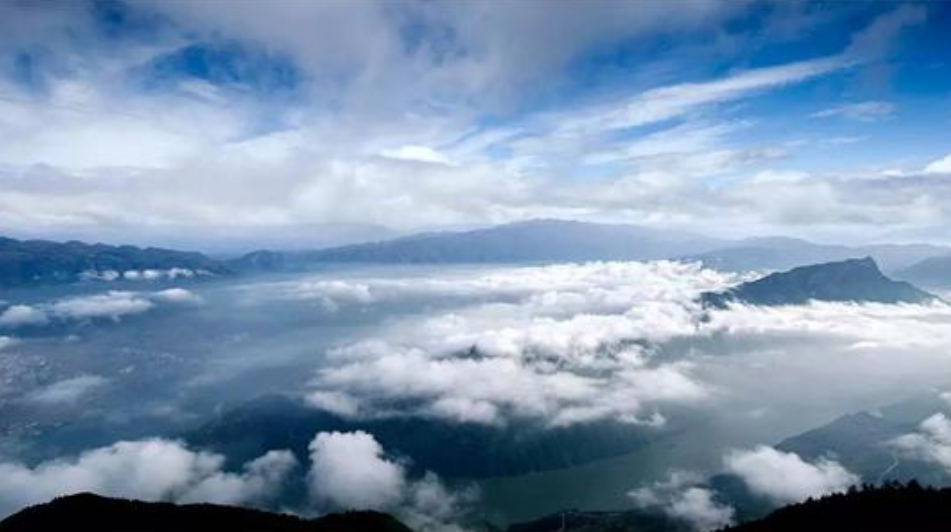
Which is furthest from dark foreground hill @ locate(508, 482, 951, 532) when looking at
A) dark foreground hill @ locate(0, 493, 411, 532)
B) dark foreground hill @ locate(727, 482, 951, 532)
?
dark foreground hill @ locate(0, 493, 411, 532)

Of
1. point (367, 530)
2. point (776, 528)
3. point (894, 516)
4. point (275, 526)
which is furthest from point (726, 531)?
point (275, 526)

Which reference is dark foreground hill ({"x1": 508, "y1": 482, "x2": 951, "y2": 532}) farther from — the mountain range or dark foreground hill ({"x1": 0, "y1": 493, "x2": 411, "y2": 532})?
dark foreground hill ({"x1": 0, "y1": 493, "x2": 411, "y2": 532})

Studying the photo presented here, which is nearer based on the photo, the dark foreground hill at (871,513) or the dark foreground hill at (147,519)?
the dark foreground hill at (871,513)

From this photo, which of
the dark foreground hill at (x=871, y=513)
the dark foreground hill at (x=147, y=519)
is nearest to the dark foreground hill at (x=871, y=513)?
the dark foreground hill at (x=871, y=513)

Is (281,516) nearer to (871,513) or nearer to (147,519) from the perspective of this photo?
(147,519)

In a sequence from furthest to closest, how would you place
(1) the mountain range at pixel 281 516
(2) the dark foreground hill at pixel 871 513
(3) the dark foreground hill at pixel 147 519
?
(3) the dark foreground hill at pixel 147 519
(1) the mountain range at pixel 281 516
(2) the dark foreground hill at pixel 871 513

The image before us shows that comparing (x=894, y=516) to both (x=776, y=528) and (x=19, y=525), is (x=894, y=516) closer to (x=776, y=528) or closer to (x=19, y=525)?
(x=776, y=528)

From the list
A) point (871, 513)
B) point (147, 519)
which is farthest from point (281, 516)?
point (871, 513)

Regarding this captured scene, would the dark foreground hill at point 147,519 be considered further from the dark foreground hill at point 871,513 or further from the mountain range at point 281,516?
the dark foreground hill at point 871,513
